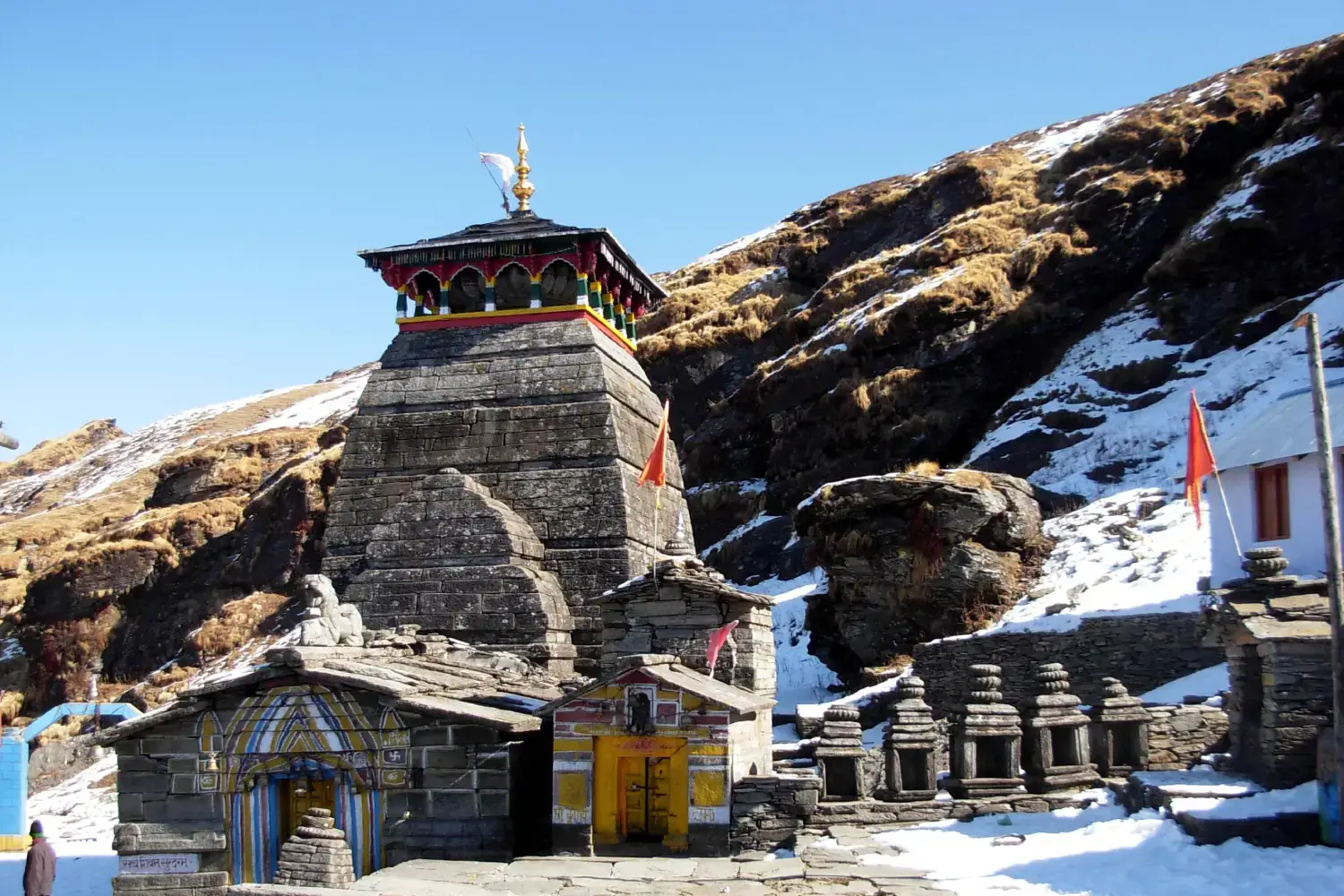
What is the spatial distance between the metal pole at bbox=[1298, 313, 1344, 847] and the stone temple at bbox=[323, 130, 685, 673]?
36.2 ft

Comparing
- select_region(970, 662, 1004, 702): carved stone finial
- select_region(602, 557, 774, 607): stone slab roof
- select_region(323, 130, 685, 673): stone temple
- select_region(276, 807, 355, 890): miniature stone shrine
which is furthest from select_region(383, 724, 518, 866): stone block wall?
select_region(970, 662, 1004, 702): carved stone finial

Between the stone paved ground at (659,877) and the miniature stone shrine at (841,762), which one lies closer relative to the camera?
the stone paved ground at (659,877)

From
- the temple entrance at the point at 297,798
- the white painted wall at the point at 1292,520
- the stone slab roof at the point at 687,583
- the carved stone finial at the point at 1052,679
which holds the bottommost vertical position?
the temple entrance at the point at 297,798

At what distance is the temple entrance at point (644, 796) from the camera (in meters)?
14.8

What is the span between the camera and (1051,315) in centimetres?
3897

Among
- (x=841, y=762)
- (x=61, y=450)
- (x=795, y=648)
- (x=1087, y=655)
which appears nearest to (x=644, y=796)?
(x=841, y=762)

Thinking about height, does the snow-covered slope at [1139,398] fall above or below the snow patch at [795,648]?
above

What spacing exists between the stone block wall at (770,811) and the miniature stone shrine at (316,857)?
4307 millimetres

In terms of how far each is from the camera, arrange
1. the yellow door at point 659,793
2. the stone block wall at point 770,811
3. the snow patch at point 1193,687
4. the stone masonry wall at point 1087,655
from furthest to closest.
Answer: the stone masonry wall at point 1087,655 → the snow patch at point 1193,687 → the yellow door at point 659,793 → the stone block wall at point 770,811

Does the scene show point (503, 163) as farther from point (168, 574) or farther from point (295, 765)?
point (168, 574)

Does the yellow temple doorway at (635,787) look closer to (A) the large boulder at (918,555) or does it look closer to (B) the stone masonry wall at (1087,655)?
(B) the stone masonry wall at (1087,655)

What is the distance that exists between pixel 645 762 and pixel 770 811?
1.58m

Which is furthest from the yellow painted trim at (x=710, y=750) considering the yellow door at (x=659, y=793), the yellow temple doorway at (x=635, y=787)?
the yellow door at (x=659, y=793)

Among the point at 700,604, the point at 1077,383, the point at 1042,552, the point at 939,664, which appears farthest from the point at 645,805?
the point at 1077,383
